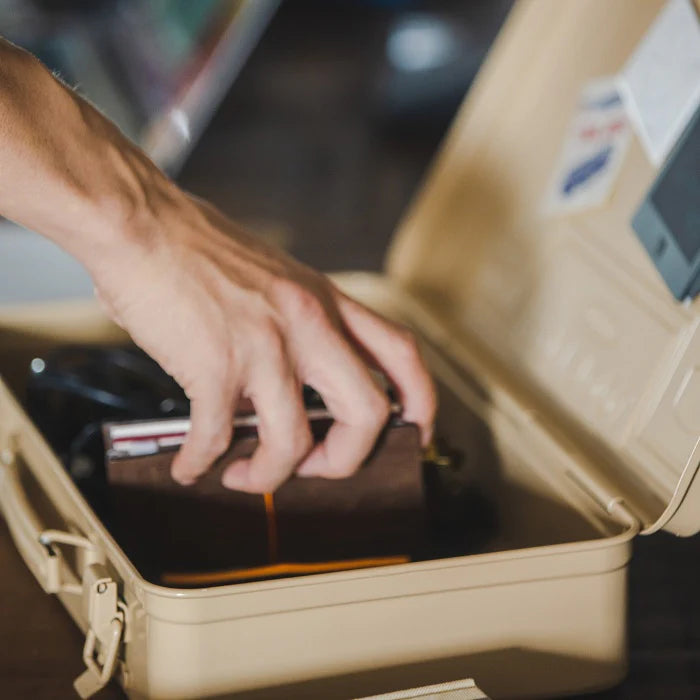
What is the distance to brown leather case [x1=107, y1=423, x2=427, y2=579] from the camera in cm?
65

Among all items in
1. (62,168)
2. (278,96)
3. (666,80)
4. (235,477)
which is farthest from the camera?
(278,96)

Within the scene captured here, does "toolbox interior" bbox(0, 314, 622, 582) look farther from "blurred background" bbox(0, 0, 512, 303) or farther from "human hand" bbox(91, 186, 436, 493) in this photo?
"blurred background" bbox(0, 0, 512, 303)

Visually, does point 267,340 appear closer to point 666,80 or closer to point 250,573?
point 250,573

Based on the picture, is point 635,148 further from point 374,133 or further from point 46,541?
point 374,133

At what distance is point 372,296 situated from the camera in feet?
3.38

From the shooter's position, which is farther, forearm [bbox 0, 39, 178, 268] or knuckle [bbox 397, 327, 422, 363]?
knuckle [bbox 397, 327, 422, 363]

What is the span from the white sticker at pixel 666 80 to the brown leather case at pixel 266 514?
304 millimetres


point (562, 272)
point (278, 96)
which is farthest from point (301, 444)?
point (278, 96)

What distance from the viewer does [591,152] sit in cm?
87

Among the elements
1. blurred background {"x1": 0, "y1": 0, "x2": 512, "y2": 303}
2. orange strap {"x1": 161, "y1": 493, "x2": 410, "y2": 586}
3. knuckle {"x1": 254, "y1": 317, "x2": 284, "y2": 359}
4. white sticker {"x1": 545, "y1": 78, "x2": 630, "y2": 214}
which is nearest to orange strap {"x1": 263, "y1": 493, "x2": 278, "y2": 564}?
orange strap {"x1": 161, "y1": 493, "x2": 410, "y2": 586}

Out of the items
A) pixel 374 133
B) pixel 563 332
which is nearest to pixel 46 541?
Answer: pixel 563 332

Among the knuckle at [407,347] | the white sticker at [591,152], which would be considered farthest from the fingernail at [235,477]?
the white sticker at [591,152]

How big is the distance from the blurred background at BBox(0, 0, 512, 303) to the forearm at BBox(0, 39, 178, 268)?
0.61 metres

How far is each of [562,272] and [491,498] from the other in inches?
7.9
